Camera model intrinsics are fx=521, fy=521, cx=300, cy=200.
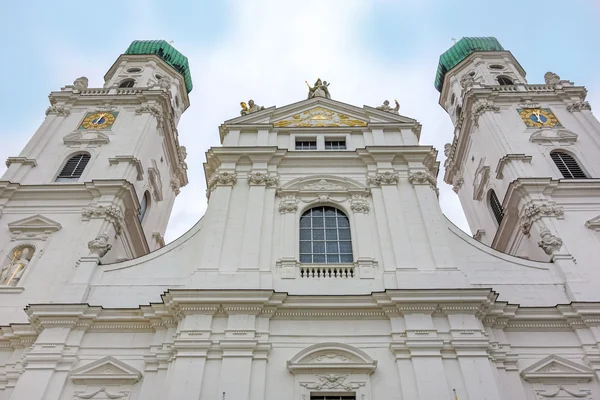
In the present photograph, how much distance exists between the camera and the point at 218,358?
12.8 meters

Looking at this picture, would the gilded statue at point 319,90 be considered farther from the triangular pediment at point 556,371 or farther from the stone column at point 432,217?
the triangular pediment at point 556,371

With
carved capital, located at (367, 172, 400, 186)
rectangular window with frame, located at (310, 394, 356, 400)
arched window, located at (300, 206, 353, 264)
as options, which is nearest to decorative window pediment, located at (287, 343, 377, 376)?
rectangular window with frame, located at (310, 394, 356, 400)

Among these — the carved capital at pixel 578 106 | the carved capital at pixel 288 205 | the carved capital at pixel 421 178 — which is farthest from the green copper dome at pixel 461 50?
the carved capital at pixel 288 205

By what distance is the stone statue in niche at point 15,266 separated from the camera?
17.4 meters

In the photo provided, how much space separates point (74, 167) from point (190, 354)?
13.3 metres

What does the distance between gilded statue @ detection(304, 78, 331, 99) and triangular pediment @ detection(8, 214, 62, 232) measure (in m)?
11.8

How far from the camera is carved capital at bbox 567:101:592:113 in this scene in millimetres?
25531

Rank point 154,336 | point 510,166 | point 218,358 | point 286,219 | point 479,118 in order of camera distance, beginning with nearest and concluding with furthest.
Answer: point 218,358 < point 154,336 < point 286,219 < point 510,166 < point 479,118

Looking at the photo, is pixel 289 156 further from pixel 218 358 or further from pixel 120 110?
pixel 120 110

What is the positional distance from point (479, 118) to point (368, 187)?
1114 centimetres

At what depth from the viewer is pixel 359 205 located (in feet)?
55.4

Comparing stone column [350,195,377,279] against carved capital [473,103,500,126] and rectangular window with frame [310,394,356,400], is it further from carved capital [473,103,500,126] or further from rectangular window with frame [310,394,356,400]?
carved capital [473,103,500,126]

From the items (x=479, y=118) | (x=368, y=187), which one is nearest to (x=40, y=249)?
(x=368, y=187)

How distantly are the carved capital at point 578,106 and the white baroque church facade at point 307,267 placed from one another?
Result: 115mm
